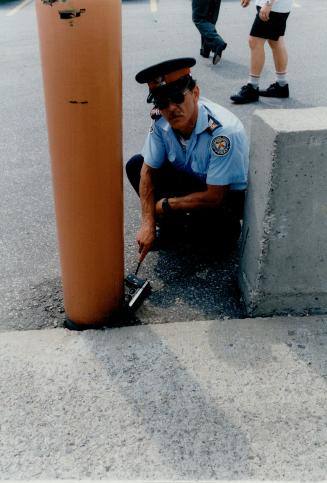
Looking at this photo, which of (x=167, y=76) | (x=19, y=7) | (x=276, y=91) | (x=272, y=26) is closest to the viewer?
(x=167, y=76)

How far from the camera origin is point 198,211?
2.55m

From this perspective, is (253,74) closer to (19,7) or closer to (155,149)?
(155,149)

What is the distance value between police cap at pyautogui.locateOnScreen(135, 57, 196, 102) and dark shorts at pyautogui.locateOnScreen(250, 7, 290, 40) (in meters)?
2.79

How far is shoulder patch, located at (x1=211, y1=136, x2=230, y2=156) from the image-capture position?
2.31m

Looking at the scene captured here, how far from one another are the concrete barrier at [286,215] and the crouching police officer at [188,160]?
0.24m

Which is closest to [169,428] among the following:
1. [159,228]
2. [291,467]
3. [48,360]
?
[291,467]

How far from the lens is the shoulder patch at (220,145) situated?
7.59 feet

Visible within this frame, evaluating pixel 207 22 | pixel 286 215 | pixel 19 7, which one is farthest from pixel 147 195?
pixel 19 7

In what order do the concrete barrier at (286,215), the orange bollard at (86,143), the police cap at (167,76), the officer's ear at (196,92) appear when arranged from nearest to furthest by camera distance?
1. the orange bollard at (86,143)
2. the concrete barrier at (286,215)
3. the police cap at (167,76)
4. the officer's ear at (196,92)

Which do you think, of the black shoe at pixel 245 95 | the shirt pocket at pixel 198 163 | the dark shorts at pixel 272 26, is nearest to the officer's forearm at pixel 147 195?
the shirt pocket at pixel 198 163

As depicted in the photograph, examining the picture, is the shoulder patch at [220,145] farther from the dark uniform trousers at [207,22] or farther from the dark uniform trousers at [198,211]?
the dark uniform trousers at [207,22]

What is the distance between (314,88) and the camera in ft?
17.4

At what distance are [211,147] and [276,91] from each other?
303cm

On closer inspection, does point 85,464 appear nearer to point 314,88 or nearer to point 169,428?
point 169,428
